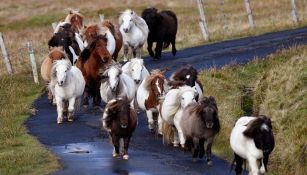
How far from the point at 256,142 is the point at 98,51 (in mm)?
9346

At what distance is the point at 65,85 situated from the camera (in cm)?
2191

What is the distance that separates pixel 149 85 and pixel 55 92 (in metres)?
2.76

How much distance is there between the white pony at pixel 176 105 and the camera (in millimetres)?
18078

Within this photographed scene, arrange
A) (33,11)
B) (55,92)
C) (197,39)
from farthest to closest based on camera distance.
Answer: (33,11) → (197,39) → (55,92)

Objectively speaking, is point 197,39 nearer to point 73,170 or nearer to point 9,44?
point 9,44

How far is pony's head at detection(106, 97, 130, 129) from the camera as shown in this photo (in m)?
17.1

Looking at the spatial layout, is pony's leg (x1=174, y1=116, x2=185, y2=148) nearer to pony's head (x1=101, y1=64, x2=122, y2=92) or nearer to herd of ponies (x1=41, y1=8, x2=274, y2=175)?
herd of ponies (x1=41, y1=8, x2=274, y2=175)

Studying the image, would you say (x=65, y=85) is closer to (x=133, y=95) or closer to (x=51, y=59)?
(x=133, y=95)

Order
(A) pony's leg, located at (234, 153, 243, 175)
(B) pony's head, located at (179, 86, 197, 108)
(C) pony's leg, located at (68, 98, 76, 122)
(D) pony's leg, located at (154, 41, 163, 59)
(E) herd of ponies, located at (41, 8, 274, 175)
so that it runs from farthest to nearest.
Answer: (D) pony's leg, located at (154, 41, 163, 59)
(C) pony's leg, located at (68, 98, 76, 122)
(B) pony's head, located at (179, 86, 197, 108)
(A) pony's leg, located at (234, 153, 243, 175)
(E) herd of ponies, located at (41, 8, 274, 175)

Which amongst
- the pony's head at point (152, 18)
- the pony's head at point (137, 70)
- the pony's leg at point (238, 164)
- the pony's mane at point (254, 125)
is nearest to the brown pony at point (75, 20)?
the pony's head at point (152, 18)

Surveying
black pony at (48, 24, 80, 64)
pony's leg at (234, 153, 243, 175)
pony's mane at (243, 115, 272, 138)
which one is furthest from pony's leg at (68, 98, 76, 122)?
pony's mane at (243, 115, 272, 138)

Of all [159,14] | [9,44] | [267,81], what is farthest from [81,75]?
[9,44]

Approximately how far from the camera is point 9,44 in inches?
1855

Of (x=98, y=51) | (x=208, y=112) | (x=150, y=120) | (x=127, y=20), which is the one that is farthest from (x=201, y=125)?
(x=127, y=20)
